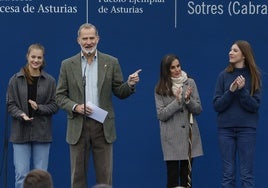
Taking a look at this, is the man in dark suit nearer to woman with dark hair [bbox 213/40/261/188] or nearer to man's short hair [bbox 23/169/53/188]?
woman with dark hair [bbox 213/40/261/188]

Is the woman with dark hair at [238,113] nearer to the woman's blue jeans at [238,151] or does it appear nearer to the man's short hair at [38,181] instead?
the woman's blue jeans at [238,151]

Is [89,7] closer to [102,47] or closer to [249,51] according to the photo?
[102,47]

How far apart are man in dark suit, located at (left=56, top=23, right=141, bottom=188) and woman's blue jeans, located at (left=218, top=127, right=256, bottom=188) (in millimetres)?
1231

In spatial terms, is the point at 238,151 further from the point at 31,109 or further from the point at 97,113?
the point at 31,109

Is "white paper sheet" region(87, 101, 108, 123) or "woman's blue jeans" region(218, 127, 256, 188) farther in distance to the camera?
"woman's blue jeans" region(218, 127, 256, 188)

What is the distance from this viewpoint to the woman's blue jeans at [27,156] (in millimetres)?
8469

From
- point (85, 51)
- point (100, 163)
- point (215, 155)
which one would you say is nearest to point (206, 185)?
point (215, 155)

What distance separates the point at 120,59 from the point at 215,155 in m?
1.60

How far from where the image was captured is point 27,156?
27.9ft

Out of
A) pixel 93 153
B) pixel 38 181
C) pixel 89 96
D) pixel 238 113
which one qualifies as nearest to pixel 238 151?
pixel 238 113

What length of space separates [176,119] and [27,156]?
5.42ft

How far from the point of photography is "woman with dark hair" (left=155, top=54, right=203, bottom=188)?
8516mm

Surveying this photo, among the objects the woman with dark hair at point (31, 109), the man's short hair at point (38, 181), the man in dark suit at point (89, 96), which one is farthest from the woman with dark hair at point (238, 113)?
the man's short hair at point (38, 181)

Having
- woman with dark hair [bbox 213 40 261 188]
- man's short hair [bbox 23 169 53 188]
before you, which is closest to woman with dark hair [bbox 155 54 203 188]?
woman with dark hair [bbox 213 40 261 188]
